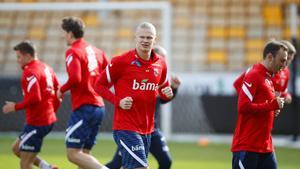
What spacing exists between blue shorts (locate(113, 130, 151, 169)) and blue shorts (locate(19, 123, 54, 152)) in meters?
1.95

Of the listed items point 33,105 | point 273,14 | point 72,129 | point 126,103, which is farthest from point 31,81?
point 273,14

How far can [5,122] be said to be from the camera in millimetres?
16906

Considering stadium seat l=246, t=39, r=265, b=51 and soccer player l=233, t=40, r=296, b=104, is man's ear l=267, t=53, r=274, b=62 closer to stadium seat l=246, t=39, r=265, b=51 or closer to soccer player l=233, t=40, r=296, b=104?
soccer player l=233, t=40, r=296, b=104

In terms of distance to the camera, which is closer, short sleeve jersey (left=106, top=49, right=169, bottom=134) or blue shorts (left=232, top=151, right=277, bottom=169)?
blue shorts (left=232, top=151, right=277, bottom=169)

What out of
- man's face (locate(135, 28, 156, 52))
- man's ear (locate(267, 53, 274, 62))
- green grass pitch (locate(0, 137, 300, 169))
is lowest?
green grass pitch (locate(0, 137, 300, 169))

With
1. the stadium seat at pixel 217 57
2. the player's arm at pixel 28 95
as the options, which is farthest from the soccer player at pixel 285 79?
the stadium seat at pixel 217 57

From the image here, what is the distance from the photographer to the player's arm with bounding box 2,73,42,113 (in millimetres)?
8578

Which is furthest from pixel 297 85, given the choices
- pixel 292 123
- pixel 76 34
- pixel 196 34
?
pixel 76 34

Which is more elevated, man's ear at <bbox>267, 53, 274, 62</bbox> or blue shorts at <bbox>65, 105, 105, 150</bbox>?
man's ear at <bbox>267, 53, 274, 62</bbox>

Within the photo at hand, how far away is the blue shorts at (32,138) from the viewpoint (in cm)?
870

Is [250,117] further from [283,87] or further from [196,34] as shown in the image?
[196,34]

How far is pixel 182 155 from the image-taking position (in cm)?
1307

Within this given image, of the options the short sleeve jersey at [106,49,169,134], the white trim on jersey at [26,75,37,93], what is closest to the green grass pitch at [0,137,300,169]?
the white trim on jersey at [26,75,37,93]

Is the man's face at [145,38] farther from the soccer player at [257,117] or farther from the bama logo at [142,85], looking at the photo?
the soccer player at [257,117]
